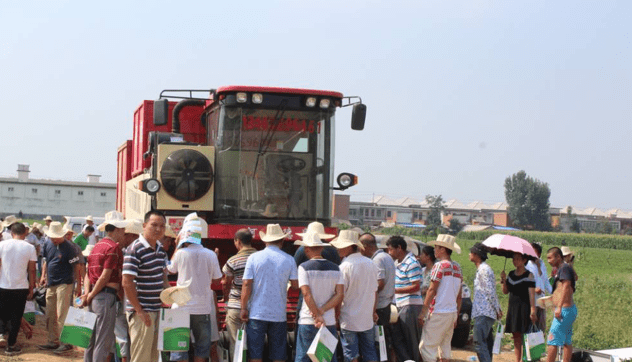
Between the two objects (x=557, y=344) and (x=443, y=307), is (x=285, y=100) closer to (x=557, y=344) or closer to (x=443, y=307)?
(x=443, y=307)

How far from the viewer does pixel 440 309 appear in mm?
9984

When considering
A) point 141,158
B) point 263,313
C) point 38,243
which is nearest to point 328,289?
point 263,313

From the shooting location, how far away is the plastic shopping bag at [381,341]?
370 inches

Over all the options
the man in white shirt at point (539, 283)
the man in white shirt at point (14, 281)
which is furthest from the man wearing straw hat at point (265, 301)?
the man in white shirt at point (539, 283)

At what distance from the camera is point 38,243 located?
17.9m

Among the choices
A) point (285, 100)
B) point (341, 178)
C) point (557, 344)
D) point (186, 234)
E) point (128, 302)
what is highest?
point (285, 100)

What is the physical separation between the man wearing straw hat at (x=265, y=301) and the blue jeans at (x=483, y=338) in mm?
2893

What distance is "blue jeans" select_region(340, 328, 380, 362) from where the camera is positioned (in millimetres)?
9047

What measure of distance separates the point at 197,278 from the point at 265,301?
29.0 inches

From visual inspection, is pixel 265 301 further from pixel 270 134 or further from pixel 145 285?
pixel 270 134

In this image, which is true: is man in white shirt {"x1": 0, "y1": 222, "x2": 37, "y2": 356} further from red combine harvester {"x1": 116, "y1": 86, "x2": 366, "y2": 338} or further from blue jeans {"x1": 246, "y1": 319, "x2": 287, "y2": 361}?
blue jeans {"x1": 246, "y1": 319, "x2": 287, "y2": 361}

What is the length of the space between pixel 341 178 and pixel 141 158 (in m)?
3.58

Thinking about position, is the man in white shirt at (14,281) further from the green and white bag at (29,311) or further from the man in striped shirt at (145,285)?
the man in striped shirt at (145,285)

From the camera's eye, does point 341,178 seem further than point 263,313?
Yes
